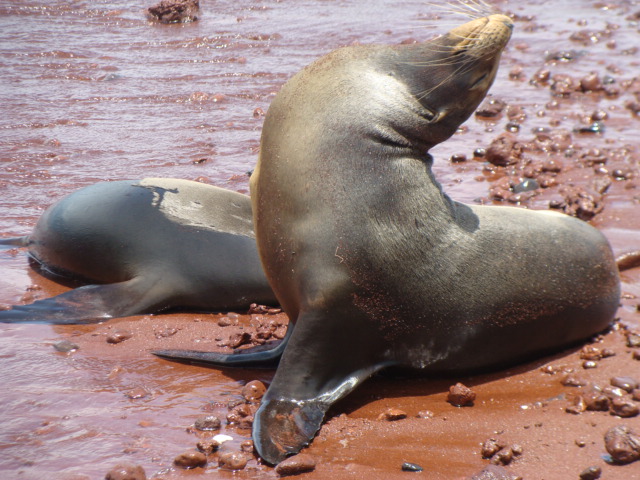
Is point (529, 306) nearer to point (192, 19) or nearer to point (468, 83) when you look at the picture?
point (468, 83)

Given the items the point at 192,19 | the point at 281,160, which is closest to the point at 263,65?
the point at 192,19

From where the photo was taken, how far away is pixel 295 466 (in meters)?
3.35

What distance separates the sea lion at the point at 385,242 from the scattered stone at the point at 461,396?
245 mm

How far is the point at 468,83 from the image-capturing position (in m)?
4.39

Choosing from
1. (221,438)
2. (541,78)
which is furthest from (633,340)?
(541,78)

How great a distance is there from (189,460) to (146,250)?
260 centimetres

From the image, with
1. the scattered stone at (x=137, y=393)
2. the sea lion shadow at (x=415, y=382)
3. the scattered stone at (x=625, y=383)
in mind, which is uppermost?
the scattered stone at (x=625, y=383)

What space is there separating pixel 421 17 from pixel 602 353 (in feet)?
41.2

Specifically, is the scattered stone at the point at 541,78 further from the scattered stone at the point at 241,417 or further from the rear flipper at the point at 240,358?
the scattered stone at the point at 241,417

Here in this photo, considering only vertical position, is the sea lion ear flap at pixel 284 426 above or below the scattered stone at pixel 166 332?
above

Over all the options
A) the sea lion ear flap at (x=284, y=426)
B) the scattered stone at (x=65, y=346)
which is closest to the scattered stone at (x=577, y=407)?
the sea lion ear flap at (x=284, y=426)

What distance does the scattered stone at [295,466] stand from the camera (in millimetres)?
3344

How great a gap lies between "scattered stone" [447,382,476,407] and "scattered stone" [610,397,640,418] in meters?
0.65

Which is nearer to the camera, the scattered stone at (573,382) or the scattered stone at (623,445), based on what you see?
the scattered stone at (623,445)
